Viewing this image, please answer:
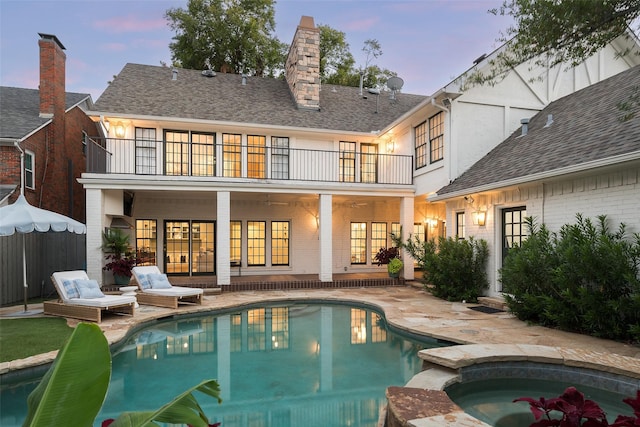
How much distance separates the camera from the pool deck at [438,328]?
4.93 meters

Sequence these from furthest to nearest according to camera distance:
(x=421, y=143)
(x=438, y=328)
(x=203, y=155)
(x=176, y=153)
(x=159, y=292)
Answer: (x=203, y=155), (x=176, y=153), (x=421, y=143), (x=159, y=292), (x=438, y=328)

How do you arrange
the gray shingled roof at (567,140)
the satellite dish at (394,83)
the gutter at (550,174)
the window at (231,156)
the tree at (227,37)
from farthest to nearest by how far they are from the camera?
the tree at (227,37) → the satellite dish at (394,83) → the window at (231,156) → the gray shingled roof at (567,140) → the gutter at (550,174)

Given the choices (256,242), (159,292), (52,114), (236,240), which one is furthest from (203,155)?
(159,292)

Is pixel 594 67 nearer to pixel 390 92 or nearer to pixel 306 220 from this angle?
pixel 390 92

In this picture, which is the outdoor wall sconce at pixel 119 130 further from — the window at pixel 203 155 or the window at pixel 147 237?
the window at pixel 147 237

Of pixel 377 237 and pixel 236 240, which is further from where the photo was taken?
pixel 377 237

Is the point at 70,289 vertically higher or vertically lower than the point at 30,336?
higher

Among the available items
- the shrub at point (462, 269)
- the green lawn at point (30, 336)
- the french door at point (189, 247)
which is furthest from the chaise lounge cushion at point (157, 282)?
the shrub at point (462, 269)

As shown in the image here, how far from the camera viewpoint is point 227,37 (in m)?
22.1

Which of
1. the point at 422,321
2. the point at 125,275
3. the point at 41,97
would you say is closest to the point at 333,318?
the point at 422,321

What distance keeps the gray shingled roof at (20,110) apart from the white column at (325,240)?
9293mm

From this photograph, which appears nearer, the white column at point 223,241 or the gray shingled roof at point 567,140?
the gray shingled roof at point 567,140

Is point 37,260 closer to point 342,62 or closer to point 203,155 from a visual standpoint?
point 203,155

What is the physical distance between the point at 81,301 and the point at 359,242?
10.8 meters
